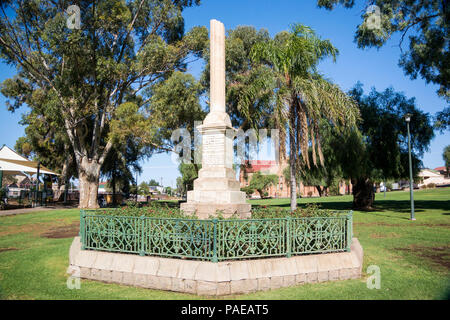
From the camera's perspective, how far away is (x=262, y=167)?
7562cm

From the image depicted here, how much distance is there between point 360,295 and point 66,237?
414 inches

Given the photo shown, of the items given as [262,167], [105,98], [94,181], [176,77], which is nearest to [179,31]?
[176,77]

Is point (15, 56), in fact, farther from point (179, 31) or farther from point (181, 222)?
point (181, 222)

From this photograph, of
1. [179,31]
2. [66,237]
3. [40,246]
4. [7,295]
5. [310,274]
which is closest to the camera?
[7,295]

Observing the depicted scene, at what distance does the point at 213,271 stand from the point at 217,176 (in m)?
3.81

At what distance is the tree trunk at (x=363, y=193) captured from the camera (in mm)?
24891

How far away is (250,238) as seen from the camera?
5750mm

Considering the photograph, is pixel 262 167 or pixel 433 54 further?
pixel 262 167

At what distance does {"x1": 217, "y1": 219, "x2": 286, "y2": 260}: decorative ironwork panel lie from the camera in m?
5.66

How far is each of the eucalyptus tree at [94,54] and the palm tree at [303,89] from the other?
12.9 meters

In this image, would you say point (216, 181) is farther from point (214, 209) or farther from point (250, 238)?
point (250, 238)

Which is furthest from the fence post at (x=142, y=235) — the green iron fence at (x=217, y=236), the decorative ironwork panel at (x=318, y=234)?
the decorative ironwork panel at (x=318, y=234)

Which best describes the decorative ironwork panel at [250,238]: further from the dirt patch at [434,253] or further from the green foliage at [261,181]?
the green foliage at [261,181]
